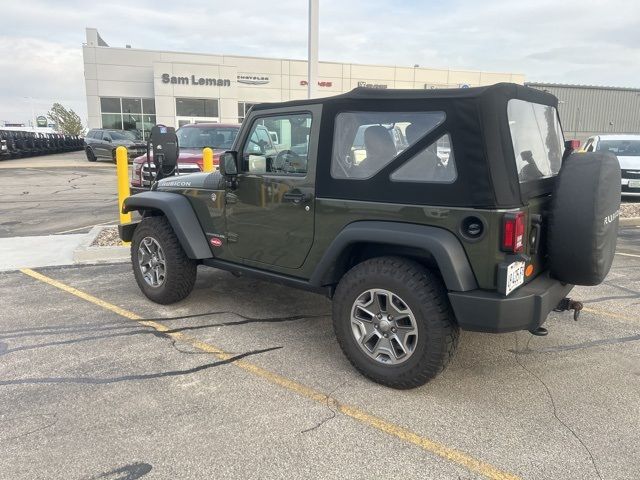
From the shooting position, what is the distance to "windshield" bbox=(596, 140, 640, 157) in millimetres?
12277

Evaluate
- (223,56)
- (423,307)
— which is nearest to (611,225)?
Answer: (423,307)

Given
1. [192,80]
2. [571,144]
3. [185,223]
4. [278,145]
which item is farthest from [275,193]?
[192,80]

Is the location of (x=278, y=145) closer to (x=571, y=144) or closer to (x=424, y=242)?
(x=424, y=242)

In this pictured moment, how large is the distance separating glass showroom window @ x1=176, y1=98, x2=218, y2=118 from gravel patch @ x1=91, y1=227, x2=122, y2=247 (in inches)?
1050

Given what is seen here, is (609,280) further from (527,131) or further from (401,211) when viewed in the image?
(401,211)

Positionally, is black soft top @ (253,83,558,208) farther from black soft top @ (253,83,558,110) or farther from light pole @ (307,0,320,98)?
light pole @ (307,0,320,98)

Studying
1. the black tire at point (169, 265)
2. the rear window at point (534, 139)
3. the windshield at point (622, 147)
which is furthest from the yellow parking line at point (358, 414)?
the windshield at point (622, 147)

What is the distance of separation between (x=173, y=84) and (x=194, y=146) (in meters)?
24.4

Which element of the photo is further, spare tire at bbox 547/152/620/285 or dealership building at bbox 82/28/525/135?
dealership building at bbox 82/28/525/135

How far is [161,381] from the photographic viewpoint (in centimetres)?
334

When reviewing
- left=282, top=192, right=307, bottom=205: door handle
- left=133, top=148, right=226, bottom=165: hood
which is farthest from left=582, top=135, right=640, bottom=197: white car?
left=282, top=192, right=307, bottom=205: door handle

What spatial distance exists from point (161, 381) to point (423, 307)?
1815mm

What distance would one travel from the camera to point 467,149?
287cm

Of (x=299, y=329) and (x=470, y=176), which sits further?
(x=299, y=329)
